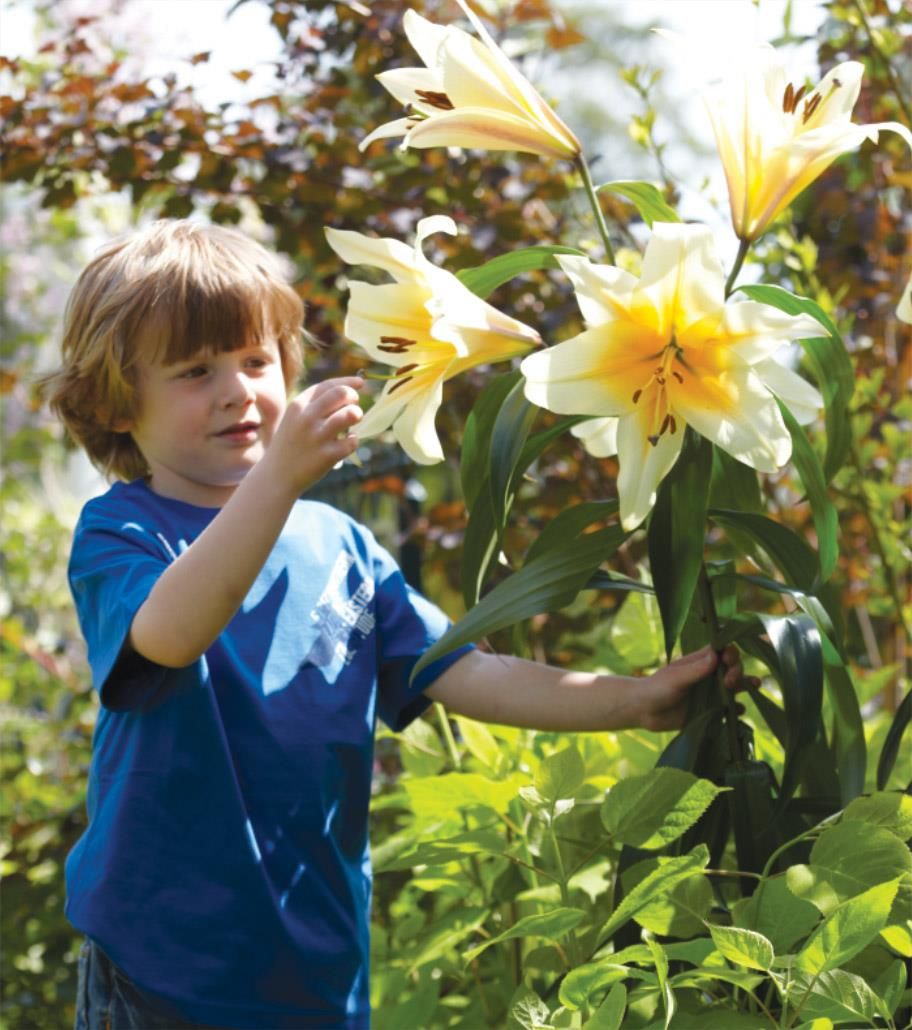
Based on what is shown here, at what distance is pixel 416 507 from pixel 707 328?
5.57 feet

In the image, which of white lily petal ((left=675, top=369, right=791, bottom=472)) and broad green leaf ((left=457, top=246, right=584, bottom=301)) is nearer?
white lily petal ((left=675, top=369, right=791, bottom=472))

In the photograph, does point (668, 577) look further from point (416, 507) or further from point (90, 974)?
point (416, 507)

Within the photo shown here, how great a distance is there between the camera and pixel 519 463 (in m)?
1.24

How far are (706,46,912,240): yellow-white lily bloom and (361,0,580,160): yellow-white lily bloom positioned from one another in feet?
0.47

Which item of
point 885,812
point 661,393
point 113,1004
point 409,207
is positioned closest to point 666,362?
point 661,393

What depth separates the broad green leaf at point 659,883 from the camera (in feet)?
3.21

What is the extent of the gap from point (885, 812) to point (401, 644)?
2.23 feet

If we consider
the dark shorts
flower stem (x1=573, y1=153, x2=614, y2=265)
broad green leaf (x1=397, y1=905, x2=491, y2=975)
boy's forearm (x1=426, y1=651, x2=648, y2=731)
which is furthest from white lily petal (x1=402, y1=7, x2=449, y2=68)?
the dark shorts

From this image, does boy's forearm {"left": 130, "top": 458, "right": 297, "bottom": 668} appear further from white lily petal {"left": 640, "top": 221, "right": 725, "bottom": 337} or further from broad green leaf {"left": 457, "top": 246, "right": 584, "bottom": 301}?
white lily petal {"left": 640, "top": 221, "right": 725, "bottom": 337}

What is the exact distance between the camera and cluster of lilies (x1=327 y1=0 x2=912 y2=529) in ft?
3.27

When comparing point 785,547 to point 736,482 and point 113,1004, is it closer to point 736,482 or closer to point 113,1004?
point 736,482

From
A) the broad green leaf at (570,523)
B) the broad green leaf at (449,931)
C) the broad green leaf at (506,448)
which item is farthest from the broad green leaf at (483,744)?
the broad green leaf at (506,448)

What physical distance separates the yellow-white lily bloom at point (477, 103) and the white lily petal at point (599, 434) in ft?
0.82

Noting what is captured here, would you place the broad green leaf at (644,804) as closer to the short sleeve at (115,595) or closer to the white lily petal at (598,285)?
the white lily petal at (598,285)
